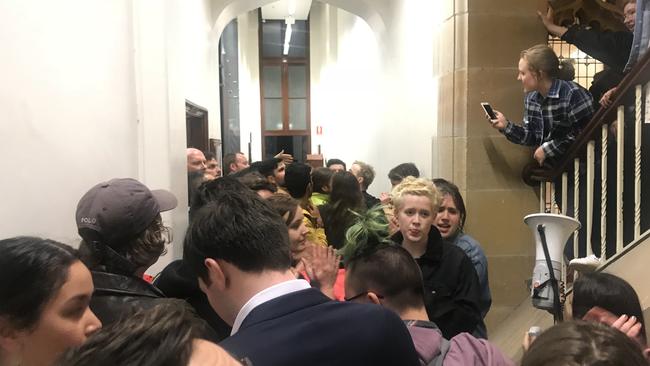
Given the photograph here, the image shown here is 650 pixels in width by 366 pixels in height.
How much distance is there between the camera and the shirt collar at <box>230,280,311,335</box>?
112 centimetres

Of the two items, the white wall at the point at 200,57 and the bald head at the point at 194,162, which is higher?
the white wall at the point at 200,57

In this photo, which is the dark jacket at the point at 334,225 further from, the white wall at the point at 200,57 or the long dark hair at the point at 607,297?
the white wall at the point at 200,57

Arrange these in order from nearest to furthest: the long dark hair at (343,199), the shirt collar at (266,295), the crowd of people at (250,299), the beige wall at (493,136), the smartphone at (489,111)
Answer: the crowd of people at (250,299) → the shirt collar at (266,295) → the long dark hair at (343,199) → the smartphone at (489,111) → the beige wall at (493,136)

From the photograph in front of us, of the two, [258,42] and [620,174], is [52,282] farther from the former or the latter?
[258,42]

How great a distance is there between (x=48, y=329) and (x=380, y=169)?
21.6 feet

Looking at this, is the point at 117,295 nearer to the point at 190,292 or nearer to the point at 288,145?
the point at 190,292

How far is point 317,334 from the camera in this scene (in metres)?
1.03

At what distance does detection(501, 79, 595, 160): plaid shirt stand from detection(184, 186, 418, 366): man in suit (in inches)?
105

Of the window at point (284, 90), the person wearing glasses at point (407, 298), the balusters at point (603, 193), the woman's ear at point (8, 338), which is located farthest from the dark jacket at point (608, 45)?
the window at point (284, 90)

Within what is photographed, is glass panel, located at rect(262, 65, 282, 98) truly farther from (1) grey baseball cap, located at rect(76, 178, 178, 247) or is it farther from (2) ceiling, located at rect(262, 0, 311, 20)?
(1) grey baseball cap, located at rect(76, 178, 178, 247)

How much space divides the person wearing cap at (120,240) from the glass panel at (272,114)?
12.9 meters

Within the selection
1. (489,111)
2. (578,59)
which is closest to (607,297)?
(489,111)

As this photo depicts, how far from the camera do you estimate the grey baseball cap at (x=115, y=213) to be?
1.54m

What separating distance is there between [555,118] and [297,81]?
37.3 feet
